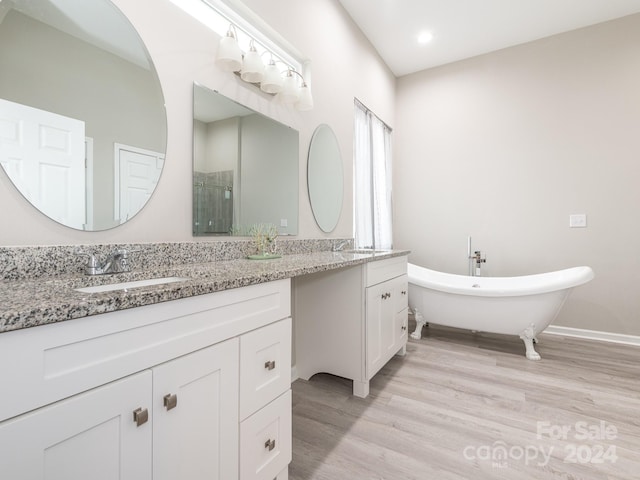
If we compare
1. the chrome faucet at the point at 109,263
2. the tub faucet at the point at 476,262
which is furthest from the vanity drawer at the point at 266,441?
the tub faucet at the point at 476,262

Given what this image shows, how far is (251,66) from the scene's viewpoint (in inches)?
66.8

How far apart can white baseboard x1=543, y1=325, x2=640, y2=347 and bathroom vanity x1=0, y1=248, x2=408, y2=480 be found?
10.6ft

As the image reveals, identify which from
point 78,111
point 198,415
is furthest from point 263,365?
point 78,111

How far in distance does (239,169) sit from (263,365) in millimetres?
1116

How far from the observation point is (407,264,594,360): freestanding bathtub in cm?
247

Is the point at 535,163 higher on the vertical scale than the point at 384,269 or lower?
higher

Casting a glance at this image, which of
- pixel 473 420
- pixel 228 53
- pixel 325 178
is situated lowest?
pixel 473 420

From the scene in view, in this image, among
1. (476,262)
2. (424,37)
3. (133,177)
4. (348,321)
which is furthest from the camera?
(476,262)

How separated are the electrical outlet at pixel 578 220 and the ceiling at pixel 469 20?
1.84m

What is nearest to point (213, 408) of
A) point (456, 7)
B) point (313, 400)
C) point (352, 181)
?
point (313, 400)

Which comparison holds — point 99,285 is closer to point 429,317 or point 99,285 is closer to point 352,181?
point 352,181

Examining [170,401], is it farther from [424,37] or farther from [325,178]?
[424,37]

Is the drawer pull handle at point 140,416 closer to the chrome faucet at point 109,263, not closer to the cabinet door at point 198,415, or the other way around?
Result: the cabinet door at point 198,415

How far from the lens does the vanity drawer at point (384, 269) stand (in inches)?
77.0
